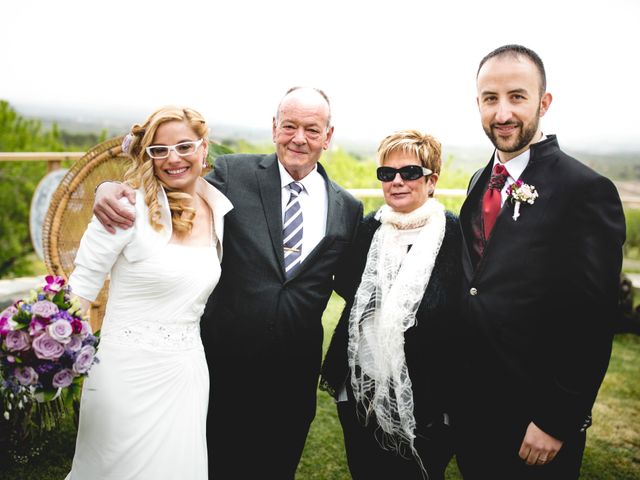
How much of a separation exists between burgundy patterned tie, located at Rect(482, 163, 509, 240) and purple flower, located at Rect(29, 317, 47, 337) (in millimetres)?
1826

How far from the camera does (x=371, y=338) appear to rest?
2.54 metres

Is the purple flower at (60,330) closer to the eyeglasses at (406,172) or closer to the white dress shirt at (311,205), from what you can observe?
the white dress shirt at (311,205)

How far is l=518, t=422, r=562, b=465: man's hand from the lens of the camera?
6.86 ft

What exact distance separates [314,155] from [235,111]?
10.8 m

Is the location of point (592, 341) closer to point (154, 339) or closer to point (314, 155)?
point (314, 155)

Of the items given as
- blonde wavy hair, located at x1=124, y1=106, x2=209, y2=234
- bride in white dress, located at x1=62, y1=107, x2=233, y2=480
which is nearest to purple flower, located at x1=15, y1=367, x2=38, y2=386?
bride in white dress, located at x1=62, y1=107, x2=233, y2=480

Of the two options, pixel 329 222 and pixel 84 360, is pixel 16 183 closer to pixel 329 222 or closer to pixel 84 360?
pixel 329 222

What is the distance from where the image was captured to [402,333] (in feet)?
7.89

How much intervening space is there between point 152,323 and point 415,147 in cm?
150

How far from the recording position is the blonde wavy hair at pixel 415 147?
8.32ft

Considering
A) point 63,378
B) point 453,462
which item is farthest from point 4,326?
point 453,462

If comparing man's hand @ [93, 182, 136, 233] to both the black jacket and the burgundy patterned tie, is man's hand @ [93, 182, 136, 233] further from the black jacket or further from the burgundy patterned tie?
the burgundy patterned tie

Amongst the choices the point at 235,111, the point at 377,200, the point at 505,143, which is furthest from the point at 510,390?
the point at 235,111

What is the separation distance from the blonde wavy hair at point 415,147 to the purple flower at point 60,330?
1631 mm
